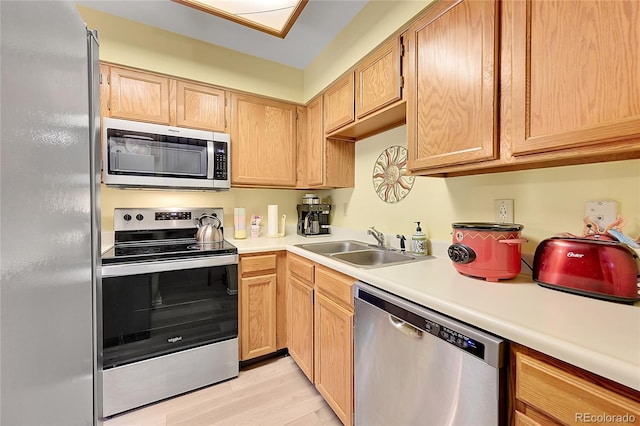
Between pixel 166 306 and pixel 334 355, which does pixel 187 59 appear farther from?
pixel 334 355

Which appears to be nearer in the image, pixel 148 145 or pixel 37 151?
pixel 37 151

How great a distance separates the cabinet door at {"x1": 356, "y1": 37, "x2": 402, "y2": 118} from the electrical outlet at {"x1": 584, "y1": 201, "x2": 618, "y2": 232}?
96 centimetres

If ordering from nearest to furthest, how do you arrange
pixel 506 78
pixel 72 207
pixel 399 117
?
pixel 72 207, pixel 506 78, pixel 399 117

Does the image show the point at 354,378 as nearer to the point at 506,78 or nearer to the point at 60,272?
the point at 60,272

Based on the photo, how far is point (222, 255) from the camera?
175cm

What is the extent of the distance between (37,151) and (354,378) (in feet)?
4.54

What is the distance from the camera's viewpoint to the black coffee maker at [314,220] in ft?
7.98

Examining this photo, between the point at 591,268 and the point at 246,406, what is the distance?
1804 millimetres

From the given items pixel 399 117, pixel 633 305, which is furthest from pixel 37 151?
pixel 399 117

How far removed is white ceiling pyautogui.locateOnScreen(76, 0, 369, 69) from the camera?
1683mm

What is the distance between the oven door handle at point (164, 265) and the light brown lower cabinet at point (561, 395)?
5.20 feet

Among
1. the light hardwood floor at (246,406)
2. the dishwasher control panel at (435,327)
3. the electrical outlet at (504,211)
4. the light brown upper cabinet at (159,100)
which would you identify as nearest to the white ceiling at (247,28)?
the light brown upper cabinet at (159,100)

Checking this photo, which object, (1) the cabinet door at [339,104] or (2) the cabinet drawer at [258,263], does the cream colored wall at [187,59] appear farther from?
(2) the cabinet drawer at [258,263]

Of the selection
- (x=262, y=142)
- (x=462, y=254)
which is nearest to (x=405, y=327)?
(x=462, y=254)
